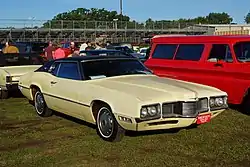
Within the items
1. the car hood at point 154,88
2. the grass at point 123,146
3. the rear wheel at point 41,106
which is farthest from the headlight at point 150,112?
the rear wheel at point 41,106

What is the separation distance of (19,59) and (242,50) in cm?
657

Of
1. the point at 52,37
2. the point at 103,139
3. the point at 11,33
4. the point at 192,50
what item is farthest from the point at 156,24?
the point at 103,139

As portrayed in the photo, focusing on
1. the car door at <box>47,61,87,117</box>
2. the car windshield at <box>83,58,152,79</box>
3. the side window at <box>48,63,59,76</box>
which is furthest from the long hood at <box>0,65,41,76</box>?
the car windshield at <box>83,58,152,79</box>

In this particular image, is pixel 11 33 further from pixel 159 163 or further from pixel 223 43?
pixel 159 163

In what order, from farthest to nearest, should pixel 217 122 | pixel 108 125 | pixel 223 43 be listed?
pixel 223 43, pixel 217 122, pixel 108 125

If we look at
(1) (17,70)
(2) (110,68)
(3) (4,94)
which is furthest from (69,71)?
(3) (4,94)

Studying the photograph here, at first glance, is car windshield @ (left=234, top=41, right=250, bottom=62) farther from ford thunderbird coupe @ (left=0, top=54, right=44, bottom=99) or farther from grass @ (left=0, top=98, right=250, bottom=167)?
ford thunderbird coupe @ (left=0, top=54, right=44, bottom=99)

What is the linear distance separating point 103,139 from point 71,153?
0.76 meters

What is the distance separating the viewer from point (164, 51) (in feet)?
33.9

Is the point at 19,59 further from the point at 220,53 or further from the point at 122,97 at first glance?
the point at 122,97

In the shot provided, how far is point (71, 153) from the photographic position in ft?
19.4

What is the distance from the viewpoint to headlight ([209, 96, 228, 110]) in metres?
6.39

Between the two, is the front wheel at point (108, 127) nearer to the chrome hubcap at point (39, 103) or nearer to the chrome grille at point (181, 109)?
the chrome grille at point (181, 109)

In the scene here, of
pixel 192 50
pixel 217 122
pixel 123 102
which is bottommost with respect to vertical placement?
pixel 217 122
